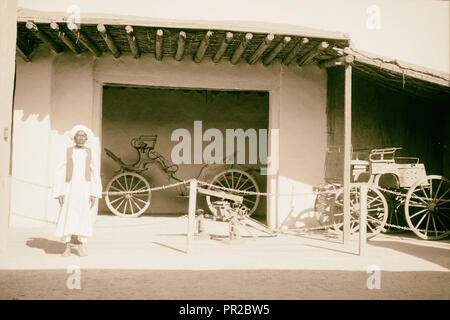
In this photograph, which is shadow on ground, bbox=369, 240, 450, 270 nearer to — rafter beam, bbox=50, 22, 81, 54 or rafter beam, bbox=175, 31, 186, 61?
rafter beam, bbox=175, 31, 186, 61

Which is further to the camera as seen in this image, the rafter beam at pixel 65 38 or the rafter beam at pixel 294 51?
the rafter beam at pixel 294 51

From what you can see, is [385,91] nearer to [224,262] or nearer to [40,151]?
[224,262]

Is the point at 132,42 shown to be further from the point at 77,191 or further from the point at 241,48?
the point at 77,191

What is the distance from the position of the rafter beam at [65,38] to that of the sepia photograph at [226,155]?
1.2 inches

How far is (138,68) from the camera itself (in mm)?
8742

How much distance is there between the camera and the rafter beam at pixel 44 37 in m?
6.62

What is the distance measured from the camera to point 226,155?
12.2 metres

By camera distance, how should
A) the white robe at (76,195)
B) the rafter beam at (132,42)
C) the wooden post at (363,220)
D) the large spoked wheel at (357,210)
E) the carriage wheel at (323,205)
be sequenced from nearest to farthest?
the white robe at (76,195)
the wooden post at (363,220)
the rafter beam at (132,42)
the large spoked wheel at (357,210)
the carriage wheel at (323,205)

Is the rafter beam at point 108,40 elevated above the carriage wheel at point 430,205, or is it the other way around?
the rafter beam at point 108,40

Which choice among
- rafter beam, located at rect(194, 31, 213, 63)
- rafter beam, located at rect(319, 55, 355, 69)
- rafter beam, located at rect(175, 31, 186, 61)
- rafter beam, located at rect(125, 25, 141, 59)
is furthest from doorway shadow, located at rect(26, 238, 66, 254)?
rafter beam, located at rect(319, 55, 355, 69)

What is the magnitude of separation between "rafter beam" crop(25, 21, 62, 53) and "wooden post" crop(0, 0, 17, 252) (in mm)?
858

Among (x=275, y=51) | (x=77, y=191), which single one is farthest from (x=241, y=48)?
(x=77, y=191)

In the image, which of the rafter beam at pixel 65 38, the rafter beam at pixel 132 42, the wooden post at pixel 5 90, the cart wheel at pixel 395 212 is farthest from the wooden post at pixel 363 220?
the rafter beam at pixel 65 38

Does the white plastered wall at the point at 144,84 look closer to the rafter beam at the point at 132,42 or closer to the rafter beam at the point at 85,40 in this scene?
the rafter beam at the point at 85,40
